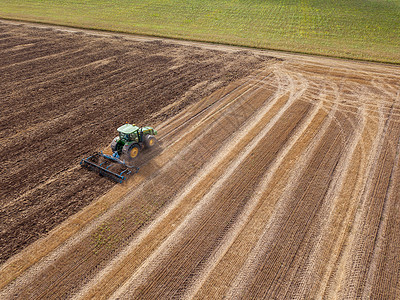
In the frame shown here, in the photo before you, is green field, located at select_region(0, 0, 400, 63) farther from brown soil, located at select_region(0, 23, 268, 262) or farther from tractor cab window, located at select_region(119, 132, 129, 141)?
tractor cab window, located at select_region(119, 132, 129, 141)

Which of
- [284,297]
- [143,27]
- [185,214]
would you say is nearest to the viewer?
[284,297]

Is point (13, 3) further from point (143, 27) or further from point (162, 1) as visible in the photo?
point (143, 27)

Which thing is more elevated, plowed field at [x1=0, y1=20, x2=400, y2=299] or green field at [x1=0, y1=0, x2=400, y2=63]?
green field at [x1=0, y1=0, x2=400, y2=63]

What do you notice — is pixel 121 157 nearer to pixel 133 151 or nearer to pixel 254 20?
pixel 133 151

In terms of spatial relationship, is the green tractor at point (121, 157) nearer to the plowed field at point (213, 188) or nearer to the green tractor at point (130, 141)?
the green tractor at point (130, 141)

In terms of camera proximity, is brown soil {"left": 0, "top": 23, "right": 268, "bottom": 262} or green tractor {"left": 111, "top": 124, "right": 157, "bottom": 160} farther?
green tractor {"left": 111, "top": 124, "right": 157, "bottom": 160}

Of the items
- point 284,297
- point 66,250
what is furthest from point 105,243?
point 284,297

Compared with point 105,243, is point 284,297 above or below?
above

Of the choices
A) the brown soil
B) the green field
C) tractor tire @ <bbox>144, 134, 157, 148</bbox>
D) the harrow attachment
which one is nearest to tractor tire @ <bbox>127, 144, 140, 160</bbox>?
the harrow attachment
